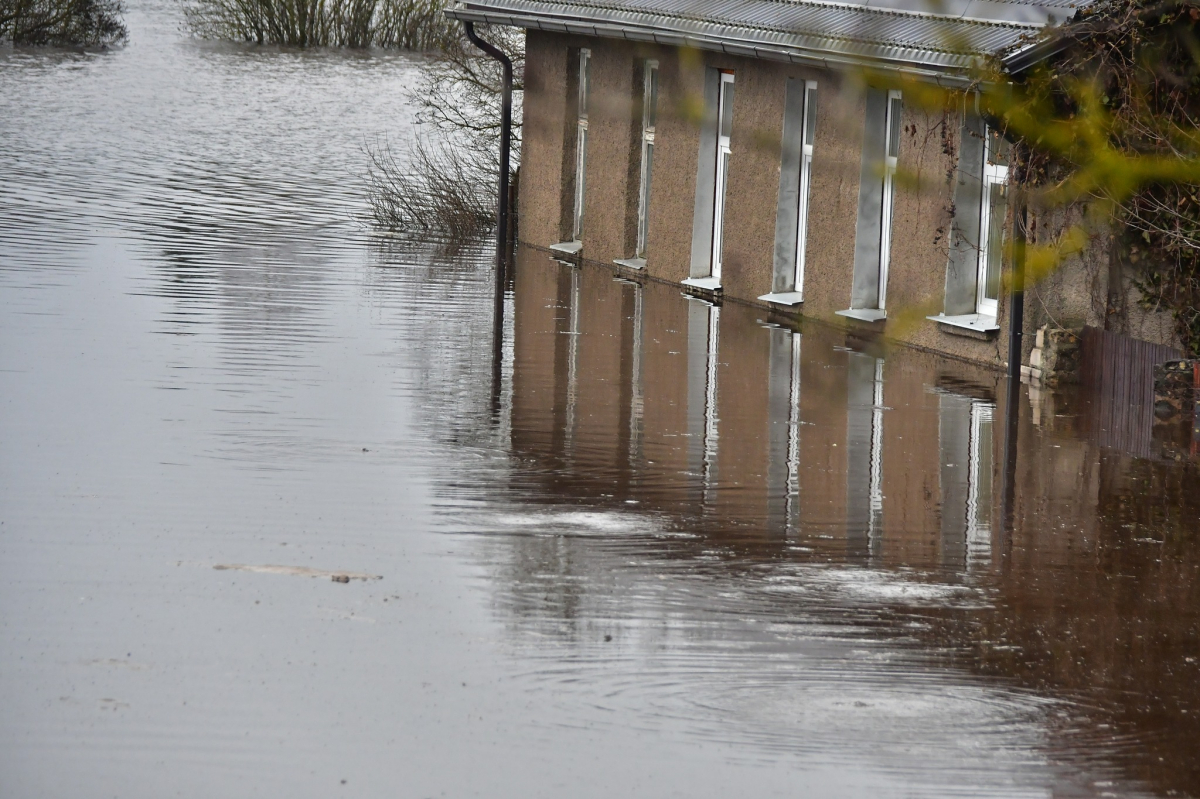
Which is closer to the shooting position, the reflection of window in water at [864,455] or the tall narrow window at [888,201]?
the reflection of window in water at [864,455]

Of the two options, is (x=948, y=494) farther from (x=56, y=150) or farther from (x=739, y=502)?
(x=56, y=150)

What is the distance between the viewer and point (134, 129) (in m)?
41.8

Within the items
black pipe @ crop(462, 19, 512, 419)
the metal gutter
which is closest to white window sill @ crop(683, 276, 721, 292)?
black pipe @ crop(462, 19, 512, 419)

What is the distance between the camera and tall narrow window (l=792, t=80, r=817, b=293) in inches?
703

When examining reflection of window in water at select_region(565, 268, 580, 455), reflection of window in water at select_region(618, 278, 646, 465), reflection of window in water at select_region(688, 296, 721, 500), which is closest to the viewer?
reflection of window in water at select_region(688, 296, 721, 500)

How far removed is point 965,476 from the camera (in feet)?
37.1

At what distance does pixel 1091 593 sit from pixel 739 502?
2.28 metres

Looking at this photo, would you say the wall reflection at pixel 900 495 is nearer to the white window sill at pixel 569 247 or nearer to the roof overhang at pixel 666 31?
the roof overhang at pixel 666 31

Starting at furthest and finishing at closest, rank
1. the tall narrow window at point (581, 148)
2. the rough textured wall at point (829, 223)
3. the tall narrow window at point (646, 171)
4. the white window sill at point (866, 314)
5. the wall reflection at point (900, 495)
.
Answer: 1. the tall narrow window at point (581, 148)
2. the tall narrow window at point (646, 171)
3. the rough textured wall at point (829, 223)
4. the white window sill at point (866, 314)
5. the wall reflection at point (900, 495)

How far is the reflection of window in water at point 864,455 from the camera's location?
31.9 feet

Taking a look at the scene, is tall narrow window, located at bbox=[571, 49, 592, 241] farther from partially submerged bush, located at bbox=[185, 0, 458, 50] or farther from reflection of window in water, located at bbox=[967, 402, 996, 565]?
partially submerged bush, located at bbox=[185, 0, 458, 50]

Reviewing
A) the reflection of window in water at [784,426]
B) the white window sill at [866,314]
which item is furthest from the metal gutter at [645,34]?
the reflection of window in water at [784,426]

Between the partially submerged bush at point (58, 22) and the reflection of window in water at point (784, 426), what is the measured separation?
50.4 m

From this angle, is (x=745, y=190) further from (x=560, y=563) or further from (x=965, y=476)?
(x=560, y=563)
